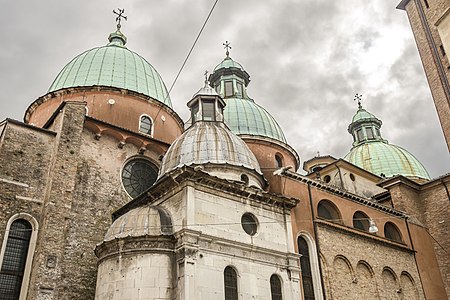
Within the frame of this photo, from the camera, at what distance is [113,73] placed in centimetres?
2223

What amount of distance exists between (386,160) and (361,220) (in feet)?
43.1

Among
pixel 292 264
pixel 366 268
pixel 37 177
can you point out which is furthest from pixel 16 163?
pixel 366 268

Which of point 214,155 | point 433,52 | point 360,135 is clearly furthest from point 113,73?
point 360,135

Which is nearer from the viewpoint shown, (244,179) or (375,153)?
(244,179)

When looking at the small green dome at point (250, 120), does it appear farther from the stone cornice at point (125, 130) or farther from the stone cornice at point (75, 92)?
the stone cornice at point (125, 130)

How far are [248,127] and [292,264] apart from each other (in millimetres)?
10160

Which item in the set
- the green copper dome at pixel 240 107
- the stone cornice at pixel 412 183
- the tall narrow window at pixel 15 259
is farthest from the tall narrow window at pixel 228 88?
the tall narrow window at pixel 15 259

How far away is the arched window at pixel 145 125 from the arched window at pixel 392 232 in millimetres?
12330

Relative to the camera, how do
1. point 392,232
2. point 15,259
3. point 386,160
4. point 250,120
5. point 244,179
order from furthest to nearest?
point 386,160 < point 250,120 < point 392,232 < point 244,179 < point 15,259

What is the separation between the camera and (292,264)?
15.9m

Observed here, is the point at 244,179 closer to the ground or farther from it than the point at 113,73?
closer to the ground

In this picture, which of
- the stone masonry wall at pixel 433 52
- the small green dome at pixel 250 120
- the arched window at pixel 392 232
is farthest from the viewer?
the small green dome at pixel 250 120

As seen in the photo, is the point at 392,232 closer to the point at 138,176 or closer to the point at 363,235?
the point at 363,235

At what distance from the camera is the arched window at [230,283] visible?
13.9 meters
